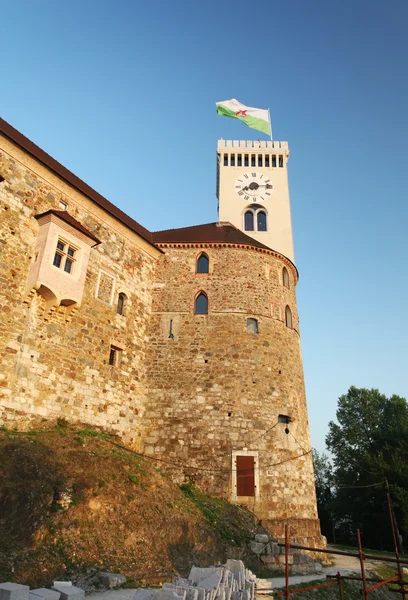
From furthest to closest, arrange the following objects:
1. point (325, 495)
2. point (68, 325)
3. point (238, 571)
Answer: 1. point (325, 495)
2. point (68, 325)
3. point (238, 571)

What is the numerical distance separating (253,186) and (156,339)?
49.8ft

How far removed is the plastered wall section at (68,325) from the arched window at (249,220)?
9.91 metres

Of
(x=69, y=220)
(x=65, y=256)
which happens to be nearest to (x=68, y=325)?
(x=65, y=256)

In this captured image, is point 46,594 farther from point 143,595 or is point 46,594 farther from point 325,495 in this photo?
point 325,495

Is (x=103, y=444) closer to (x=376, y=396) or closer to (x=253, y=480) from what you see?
(x=253, y=480)

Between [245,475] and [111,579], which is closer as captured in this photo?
[111,579]

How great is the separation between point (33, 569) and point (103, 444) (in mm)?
6479

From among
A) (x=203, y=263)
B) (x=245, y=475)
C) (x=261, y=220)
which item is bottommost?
(x=245, y=475)

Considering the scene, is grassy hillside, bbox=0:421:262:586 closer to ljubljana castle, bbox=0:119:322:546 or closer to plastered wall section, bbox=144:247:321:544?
ljubljana castle, bbox=0:119:322:546

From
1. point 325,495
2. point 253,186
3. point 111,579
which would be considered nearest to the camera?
point 111,579

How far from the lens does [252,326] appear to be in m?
22.4

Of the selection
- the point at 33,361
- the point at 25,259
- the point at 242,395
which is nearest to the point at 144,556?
the point at 33,361

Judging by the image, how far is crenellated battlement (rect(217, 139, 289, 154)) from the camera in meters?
33.2

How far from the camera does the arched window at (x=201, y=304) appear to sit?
2267 centimetres
